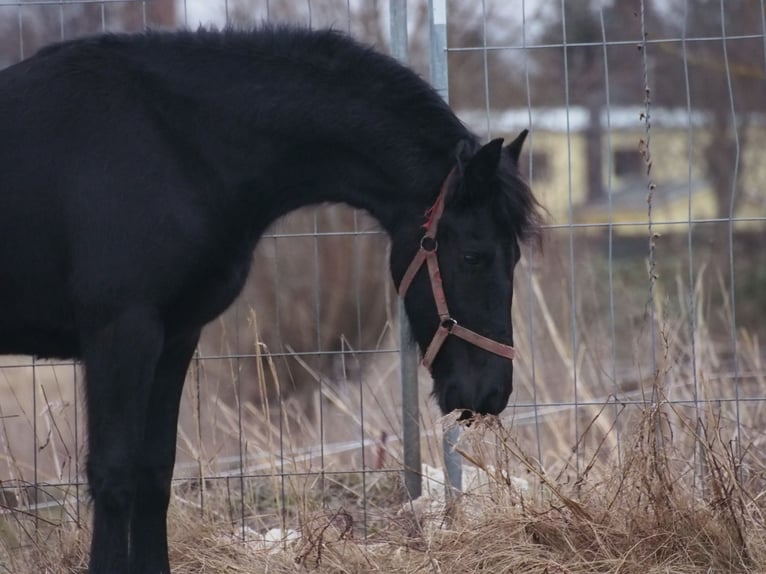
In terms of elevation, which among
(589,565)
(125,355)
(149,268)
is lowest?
(589,565)

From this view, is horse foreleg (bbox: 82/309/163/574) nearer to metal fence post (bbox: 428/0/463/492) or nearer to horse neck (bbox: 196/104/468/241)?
horse neck (bbox: 196/104/468/241)

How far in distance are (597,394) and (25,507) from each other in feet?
11.0

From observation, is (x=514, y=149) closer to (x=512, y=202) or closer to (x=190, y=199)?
(x=512, y=202)

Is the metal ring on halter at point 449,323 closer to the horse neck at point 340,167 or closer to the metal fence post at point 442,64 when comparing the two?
the horse neck at point 340,167

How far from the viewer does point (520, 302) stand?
20.2 feet

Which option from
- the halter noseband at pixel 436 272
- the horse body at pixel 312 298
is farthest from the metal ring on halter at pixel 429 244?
the horse body at pixel 312 298

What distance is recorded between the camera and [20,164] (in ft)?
11.0

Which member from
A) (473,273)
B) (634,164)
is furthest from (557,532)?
(634,164)

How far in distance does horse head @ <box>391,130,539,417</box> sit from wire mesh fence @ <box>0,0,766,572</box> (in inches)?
17.9

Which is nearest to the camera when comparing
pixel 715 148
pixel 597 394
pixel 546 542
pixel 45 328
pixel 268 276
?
pixel 45 328

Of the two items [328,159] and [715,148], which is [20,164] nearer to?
[328,159]

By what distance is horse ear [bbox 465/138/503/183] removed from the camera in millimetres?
3145

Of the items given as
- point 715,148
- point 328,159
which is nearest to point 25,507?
point 328,159

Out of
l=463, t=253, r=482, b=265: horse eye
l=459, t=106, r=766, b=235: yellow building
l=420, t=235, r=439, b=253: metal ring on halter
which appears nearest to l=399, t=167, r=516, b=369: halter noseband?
l=420, t=235, r=439, b=253: metal ring on halter
